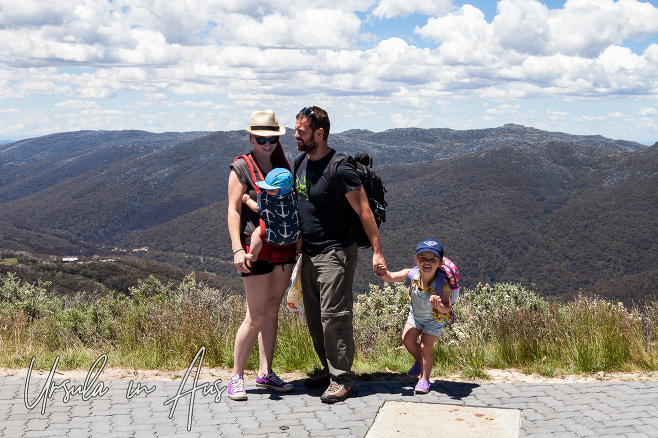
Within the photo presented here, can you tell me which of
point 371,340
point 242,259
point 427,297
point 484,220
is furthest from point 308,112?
point 484,220

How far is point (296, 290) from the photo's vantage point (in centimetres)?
445

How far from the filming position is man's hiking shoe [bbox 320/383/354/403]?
161 inches

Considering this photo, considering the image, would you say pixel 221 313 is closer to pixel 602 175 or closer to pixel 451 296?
pixel 451 296

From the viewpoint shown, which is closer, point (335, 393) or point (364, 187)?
point (335, 393)

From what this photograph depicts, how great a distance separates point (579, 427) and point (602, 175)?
4937 inches

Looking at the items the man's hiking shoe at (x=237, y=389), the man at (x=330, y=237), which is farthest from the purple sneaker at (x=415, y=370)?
the man's hiking shoe at (x=237, y=389)

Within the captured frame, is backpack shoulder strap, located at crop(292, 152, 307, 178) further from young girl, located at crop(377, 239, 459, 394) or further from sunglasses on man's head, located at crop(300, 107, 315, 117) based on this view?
young girl, located at crop(377, 239, 459, 394)

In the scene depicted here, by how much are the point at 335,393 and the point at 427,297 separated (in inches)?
37.6

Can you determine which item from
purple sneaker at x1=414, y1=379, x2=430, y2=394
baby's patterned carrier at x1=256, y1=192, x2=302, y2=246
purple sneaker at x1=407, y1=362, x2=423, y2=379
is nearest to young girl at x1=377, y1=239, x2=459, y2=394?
purple sneaker at x1=414, y1=379, x2=430, y2=394

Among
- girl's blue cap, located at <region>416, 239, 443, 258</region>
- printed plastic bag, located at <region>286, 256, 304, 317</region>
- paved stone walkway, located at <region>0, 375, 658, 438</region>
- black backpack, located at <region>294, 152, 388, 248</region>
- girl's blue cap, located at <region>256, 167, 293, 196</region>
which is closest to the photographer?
paved stone walkway, located at <region>0, 375, 658, 438</region>

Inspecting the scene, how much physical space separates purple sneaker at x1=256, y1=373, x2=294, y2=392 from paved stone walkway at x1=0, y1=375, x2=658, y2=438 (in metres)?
0.06

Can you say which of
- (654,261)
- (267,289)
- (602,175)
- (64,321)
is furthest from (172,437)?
(602,175)

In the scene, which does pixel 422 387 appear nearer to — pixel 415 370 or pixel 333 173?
pixel 415 370

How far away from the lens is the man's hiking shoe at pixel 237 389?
4.16 metres
